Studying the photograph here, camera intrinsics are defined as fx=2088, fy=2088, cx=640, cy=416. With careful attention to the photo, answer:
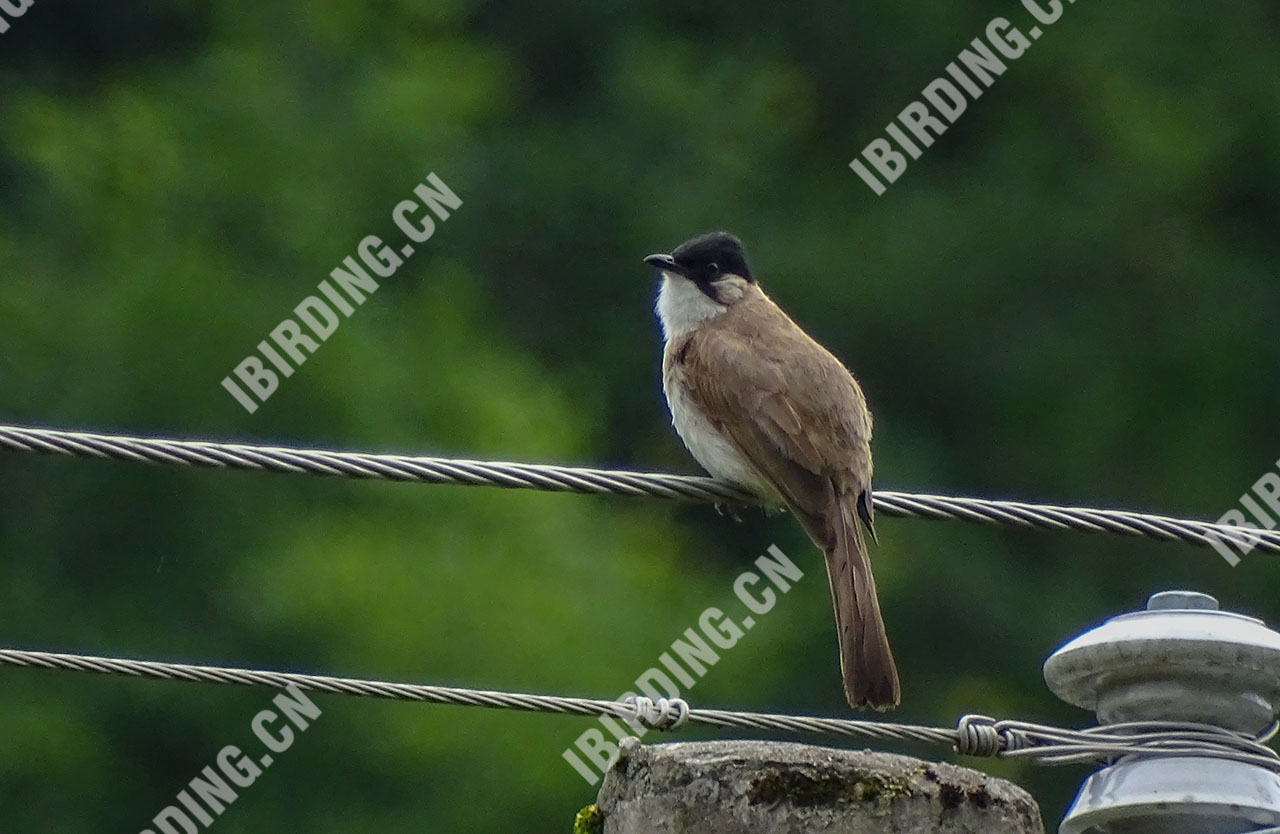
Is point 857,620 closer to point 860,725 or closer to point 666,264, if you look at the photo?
point 860,725

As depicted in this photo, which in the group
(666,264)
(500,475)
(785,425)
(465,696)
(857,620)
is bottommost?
(857,620)

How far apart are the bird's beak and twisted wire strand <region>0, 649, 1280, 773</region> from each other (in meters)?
2.96

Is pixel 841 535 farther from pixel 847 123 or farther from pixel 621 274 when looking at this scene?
pixel 847 123

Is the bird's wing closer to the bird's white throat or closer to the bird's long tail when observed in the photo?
the bird's long tail

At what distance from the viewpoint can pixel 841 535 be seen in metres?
5.69

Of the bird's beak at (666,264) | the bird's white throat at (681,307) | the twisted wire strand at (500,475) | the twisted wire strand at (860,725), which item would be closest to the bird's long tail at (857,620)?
the twisted wire strand at (500,475)

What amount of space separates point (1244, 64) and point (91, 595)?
435 inches

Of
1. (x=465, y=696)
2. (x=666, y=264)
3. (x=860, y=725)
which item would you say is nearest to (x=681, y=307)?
(x=666, y=264)

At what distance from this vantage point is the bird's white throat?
684cm

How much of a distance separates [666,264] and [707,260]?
0.18 metres

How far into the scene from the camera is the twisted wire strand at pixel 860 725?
3561mm

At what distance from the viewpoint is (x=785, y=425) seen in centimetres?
601

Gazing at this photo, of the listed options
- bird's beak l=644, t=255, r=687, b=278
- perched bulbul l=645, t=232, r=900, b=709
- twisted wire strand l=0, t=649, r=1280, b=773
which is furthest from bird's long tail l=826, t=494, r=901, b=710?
bird's beak l=644, t=255, r=687, b=278

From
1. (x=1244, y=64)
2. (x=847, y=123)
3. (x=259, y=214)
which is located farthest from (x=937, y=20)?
(x=259, y=214)
